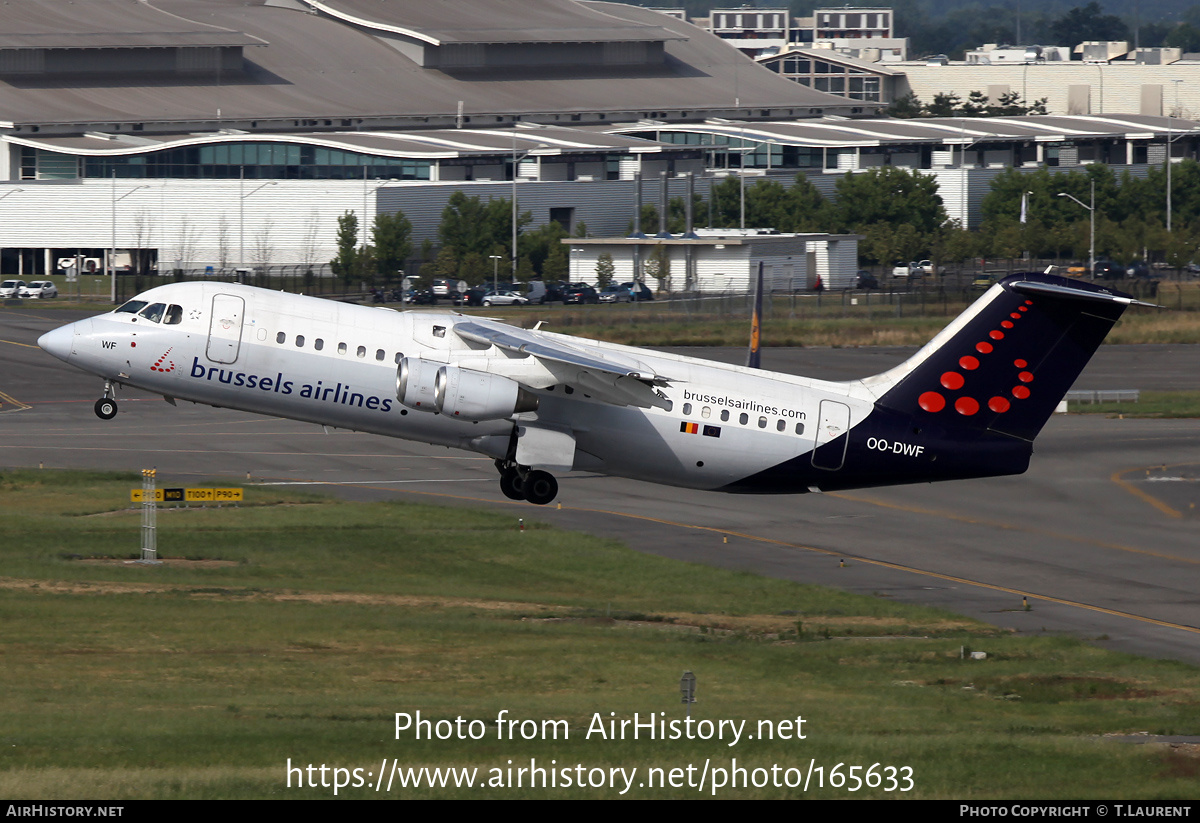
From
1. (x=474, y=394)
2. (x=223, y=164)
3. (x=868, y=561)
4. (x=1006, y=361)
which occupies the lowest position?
(x=868, y=561)

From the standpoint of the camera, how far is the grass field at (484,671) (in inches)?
1155

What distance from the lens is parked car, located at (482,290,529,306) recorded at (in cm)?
13175

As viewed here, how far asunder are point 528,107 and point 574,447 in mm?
166929

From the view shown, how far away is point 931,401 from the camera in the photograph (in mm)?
38156

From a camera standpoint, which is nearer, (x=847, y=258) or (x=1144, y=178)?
(x=847, y=258)

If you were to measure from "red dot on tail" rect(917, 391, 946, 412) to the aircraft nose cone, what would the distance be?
1977cm

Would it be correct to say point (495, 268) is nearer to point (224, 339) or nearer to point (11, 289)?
point (11, 289)

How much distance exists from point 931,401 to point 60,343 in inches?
799

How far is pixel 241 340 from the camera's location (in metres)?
35.7

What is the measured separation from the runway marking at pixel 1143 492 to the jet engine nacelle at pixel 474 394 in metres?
35.0

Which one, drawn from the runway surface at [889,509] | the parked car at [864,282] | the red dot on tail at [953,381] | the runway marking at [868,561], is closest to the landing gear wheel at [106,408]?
the red dot on tail at [953,381]

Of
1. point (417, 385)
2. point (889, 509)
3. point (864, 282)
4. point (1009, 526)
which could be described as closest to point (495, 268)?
point (864, 282)

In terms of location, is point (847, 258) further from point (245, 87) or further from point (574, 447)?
point (574, 447)
